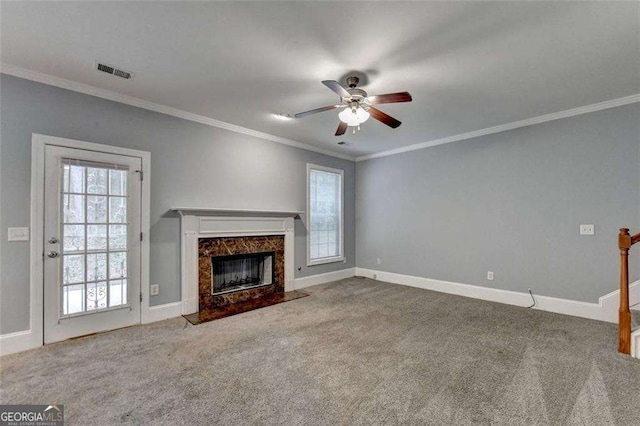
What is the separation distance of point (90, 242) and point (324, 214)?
3.80 meters

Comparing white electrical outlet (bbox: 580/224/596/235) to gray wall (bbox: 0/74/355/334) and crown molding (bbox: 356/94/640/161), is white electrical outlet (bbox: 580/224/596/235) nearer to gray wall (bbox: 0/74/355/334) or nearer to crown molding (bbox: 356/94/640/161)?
crown molding (bbox: 356/94/640/161)

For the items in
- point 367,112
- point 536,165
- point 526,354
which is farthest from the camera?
point 536,165

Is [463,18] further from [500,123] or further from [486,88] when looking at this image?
[500,123]

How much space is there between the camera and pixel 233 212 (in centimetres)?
431

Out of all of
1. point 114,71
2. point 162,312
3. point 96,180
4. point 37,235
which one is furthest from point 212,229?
point 114,71

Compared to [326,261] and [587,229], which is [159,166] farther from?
[587,229]

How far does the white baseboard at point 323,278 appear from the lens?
5.23m

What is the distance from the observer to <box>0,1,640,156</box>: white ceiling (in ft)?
6.69

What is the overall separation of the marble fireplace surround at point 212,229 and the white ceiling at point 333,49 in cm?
148

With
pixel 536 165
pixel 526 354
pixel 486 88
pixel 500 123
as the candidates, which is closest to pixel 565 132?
pixel 536 165

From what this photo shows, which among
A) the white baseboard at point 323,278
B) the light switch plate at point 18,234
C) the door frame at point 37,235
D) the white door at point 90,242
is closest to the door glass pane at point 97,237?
the white door at point 90,242

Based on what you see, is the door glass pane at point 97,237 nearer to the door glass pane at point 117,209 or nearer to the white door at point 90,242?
the white door at point 90,242

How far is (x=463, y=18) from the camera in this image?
6.88 ft

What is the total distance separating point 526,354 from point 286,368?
2.24 m
